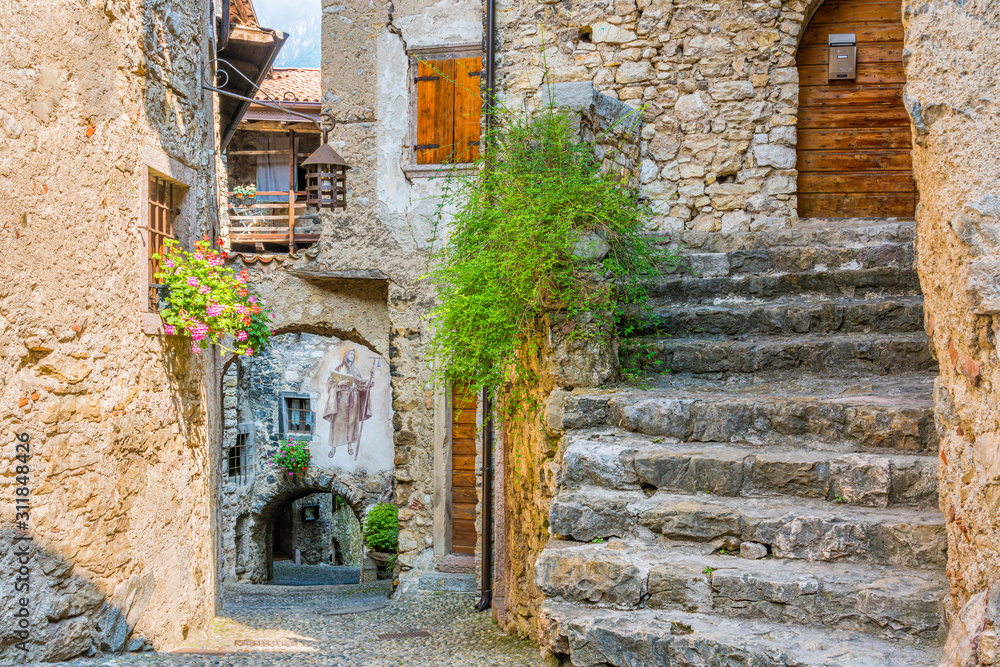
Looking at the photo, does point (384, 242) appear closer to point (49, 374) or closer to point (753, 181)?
point (753, 181)

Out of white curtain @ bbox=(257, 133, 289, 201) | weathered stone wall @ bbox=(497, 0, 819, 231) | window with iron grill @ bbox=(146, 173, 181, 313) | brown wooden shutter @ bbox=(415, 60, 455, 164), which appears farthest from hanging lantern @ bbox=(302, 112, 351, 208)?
white curtain @ bbox=(257, 133, 289, 201)

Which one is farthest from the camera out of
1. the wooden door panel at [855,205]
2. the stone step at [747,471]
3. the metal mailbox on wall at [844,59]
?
the metal mailbox on wall at [844,59]

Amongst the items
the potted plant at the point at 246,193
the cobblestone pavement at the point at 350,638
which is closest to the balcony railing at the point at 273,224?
the potted plant at the point at 246,193

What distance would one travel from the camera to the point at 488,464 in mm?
6602

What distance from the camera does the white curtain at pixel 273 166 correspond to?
1453cm

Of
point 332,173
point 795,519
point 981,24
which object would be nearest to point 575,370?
point 795,519

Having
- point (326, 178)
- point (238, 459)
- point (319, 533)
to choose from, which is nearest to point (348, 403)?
point (238, 459)

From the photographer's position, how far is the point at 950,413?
2051 mm

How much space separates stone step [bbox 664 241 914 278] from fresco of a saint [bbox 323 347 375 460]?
401 inches

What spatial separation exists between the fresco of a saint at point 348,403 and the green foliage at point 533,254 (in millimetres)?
10296

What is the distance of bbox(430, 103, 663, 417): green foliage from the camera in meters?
3.31

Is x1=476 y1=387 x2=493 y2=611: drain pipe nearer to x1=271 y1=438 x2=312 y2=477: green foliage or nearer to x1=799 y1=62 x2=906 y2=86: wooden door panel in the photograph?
x1=799 y1=62 x2=906 y2=86: wooden door panel

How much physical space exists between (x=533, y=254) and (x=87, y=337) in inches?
97.0

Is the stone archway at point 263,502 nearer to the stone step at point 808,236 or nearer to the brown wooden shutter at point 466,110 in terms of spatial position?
the brown wooden shutter at point 466,110
